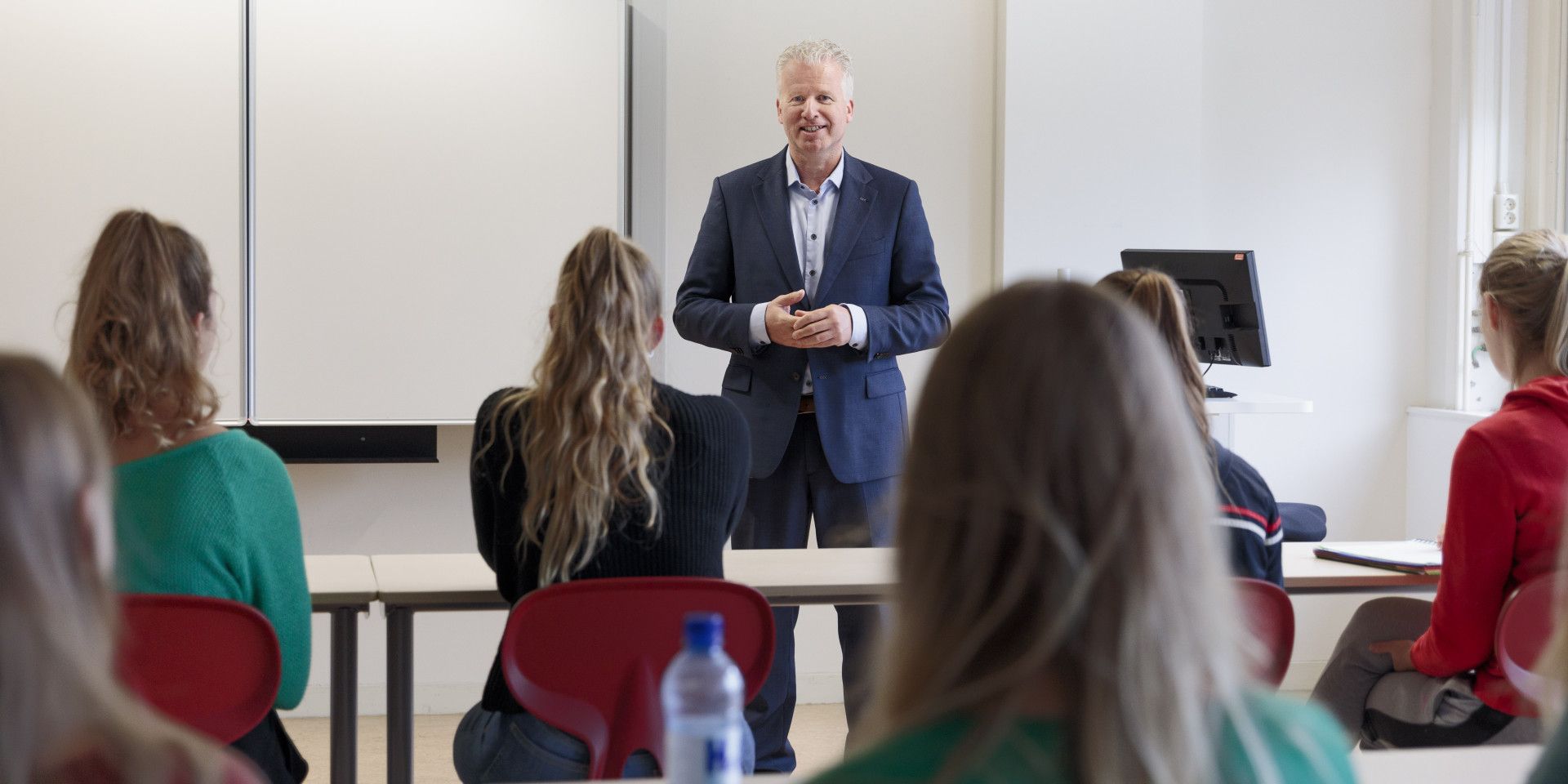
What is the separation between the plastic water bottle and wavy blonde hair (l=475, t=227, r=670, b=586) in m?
0.68

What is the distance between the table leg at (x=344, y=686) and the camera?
91.5 inches

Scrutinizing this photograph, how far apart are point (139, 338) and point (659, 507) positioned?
773mm

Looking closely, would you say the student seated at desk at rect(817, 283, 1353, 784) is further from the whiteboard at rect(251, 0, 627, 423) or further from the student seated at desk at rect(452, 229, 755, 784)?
the whiteboard at rect(251, 0, 627, 423)

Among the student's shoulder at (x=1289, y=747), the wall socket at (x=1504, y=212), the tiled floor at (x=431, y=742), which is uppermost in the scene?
the wall socket at (x=1504, y=212)

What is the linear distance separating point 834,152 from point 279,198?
1.65 m

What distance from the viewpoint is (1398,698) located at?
2299 mm

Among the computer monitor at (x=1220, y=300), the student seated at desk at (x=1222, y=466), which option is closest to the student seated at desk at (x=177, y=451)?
the student seated at desk at (x=1222, y=466)

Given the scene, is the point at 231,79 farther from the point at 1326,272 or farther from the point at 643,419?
the point at 1326,272

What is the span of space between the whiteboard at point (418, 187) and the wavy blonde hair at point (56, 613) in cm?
304

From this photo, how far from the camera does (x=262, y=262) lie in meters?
3.77

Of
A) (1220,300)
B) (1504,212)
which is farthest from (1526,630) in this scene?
(1504,212)

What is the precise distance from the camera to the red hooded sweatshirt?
205 cm

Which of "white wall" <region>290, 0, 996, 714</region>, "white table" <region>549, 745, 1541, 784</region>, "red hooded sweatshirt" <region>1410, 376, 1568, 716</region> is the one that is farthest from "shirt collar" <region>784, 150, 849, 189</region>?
"white table" <region>549, 745, 1541, 784</region>

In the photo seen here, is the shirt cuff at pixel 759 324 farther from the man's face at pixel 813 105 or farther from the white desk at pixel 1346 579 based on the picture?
the white desk at pixel 1346 579
